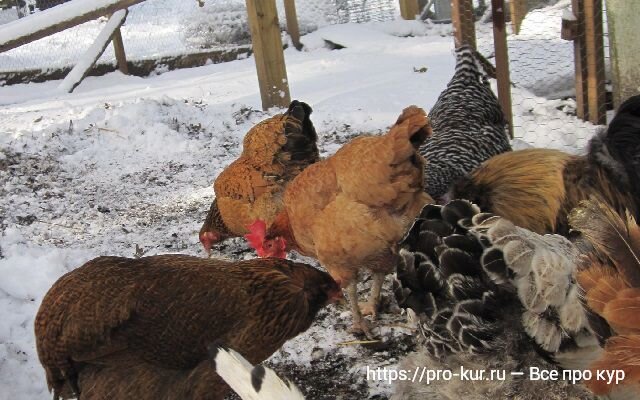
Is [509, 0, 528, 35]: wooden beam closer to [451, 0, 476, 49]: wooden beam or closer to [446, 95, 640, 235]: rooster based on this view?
[451, 0, 476, 49]: wooden beam

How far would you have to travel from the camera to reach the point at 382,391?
295 cm

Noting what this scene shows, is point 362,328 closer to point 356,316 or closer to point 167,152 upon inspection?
point 356,316

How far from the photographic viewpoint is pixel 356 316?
3428 mm

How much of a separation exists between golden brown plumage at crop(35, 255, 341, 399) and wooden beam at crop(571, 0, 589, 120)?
3.85 metres

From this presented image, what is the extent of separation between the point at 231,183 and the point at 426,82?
3178mm

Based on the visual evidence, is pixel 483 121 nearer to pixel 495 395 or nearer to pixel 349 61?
pixel 495 395

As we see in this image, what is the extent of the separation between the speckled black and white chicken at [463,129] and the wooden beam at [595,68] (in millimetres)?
1287

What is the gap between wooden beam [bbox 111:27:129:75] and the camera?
8461mm

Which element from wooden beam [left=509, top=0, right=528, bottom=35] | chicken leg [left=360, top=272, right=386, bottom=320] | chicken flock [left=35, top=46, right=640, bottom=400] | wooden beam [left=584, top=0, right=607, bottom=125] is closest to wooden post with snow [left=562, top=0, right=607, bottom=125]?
wooden beam [left=584, top=0, right=607, bottom=125]

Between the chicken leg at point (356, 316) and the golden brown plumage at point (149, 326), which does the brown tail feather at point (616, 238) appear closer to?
the golden brown plumage at point (149, 326)

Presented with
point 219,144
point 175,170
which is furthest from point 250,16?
point 175,170

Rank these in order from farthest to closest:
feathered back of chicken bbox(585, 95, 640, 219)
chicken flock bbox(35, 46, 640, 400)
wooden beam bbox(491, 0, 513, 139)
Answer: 1. wooden beam bbox(491, 0, 513, 139)
2. feathered back of chicken bbox(585, 95, 640, 219)
3. chicken flock bbox(35, 46, 640, 400)

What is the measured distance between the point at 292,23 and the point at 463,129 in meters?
5.49

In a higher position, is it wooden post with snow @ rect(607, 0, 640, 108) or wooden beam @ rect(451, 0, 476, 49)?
wooden beam @ rect(451, 0, 476, 49)
